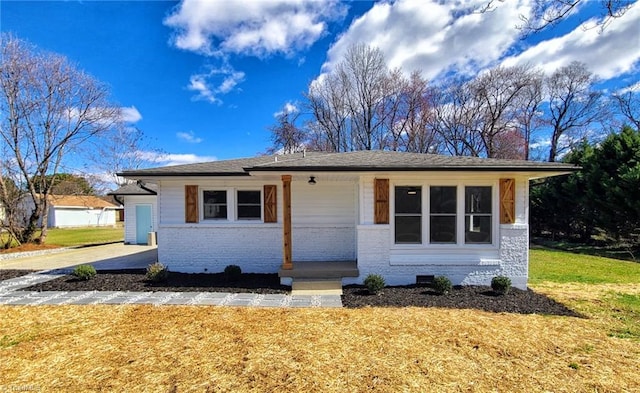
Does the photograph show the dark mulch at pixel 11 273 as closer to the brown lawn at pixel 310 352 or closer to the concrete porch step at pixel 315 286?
the brown lawn at pixel 310 352

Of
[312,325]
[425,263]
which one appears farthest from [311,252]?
[312,325]

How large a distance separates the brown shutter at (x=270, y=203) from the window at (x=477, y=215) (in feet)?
16.4

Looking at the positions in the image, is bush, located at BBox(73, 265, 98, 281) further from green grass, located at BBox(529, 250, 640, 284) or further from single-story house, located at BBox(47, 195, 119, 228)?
single-story house, located at BBox(47, 195, 119, 228)

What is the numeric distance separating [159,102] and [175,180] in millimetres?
13574

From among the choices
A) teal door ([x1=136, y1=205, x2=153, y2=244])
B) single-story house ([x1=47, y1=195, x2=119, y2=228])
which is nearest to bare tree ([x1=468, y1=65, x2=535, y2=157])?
teal door ([x1=136, y1=205, x2=153, y2=244])

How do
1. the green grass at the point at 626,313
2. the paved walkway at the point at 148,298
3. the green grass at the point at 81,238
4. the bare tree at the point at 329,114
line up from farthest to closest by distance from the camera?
the bare tree at the point at 329,114, the green grass at the point at 81,238, the paved walkway at the point at 148,298, the green grass at the point at 626,313

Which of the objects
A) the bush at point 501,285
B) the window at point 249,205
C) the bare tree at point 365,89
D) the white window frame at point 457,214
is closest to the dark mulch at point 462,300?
the bush at point 501,285

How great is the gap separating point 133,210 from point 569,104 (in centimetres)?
3554

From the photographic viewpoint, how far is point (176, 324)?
4.85 m

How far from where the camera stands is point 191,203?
8.30 meters

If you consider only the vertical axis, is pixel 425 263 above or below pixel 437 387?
above

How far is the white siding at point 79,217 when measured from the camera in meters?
32.8

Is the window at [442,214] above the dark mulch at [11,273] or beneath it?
above

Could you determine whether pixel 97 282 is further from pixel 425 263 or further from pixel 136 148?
pixel 136 148
